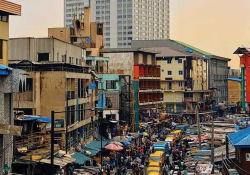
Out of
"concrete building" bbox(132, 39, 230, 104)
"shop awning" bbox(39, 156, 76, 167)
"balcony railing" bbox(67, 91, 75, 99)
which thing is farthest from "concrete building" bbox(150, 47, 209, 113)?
"shop awning" bbox(39, 156, 76, 167)

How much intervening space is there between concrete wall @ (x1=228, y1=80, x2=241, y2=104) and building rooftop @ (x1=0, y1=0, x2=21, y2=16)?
124879 mm

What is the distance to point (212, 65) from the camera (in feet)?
448

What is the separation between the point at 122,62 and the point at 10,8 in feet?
184

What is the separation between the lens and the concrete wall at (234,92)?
15088 centimetres

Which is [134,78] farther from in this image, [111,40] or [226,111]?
[111,40]

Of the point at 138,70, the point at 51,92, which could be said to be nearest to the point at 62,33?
the point at 138,70

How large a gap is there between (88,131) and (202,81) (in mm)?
76623

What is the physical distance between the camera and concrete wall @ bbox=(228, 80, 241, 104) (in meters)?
151

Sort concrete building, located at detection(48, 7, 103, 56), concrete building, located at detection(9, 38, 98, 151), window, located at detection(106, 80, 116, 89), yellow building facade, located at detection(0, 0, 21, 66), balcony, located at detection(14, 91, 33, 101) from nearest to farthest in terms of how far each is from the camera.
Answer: yellow building facade, located at detection(0, 0, 21, 66), balcony, located at detection(14, 91, 33, 101), concrete building, located at detection(9, 38, 98, 151), window, located at detection(106, 80, 116, 89), concrete building, located at detection(48, 7, 103, 56)

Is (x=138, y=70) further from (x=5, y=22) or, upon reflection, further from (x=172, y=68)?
(x=5, y=22)

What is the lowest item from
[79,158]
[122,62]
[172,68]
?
[79,158]

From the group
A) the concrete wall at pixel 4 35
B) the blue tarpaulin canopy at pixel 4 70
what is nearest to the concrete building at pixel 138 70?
the concrete wall at pixel 4 35

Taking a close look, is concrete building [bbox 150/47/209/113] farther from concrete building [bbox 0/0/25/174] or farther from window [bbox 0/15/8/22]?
concrete building [bbox 0/0/25/174]

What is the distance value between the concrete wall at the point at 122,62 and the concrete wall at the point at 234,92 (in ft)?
233
